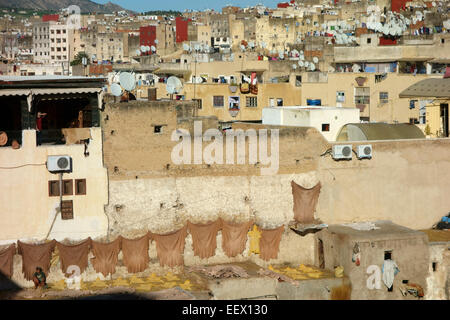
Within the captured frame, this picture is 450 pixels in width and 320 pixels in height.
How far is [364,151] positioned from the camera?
25.3m

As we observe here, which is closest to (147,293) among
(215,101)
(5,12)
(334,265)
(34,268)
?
(34,268)

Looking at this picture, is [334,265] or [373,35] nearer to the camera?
[334,265]

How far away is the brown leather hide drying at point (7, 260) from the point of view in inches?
875

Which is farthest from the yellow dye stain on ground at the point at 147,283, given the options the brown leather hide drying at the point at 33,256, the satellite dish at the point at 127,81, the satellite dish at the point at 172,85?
the satellite dish at the point at 172,85

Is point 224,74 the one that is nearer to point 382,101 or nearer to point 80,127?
point 382,101

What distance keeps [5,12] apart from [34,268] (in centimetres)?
18708

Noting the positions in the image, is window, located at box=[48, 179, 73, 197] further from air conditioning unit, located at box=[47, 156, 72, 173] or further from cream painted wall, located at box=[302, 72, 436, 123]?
cream painted wall, located at box=[302, 72, 436, 123]

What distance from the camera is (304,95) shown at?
39.3 m

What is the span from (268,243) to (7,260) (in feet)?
25.3

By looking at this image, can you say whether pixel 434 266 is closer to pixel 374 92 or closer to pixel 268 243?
pixel 268 243

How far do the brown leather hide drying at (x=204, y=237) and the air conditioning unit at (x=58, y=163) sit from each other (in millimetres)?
4058

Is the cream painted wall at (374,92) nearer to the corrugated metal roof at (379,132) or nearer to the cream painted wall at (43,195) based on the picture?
the corrugated metal roof at (379,132)

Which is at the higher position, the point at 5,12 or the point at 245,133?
the point at 5,12

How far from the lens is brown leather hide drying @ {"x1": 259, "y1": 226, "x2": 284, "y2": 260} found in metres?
24.6
